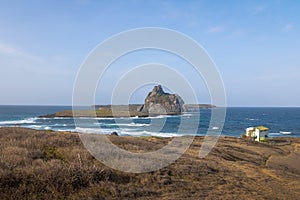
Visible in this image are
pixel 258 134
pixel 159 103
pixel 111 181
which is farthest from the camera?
pixel 159 103

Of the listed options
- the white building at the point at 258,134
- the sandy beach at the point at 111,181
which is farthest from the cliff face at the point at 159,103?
the sandy beach at the point at 111,181

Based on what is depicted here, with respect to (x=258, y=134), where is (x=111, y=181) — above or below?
above

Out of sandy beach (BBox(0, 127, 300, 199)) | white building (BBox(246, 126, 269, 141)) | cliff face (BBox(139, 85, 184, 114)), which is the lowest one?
white building (BBox(246, 126, 269, 141))

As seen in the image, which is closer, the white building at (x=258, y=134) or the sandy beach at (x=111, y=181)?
the sandy beach at (x=111, y=181)

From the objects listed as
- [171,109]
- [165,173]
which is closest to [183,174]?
[165,173]

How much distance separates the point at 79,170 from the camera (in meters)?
10.2

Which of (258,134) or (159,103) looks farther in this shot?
(159,103)

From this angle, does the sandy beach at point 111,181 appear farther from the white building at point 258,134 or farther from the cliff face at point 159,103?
the cliff face at point 159,103

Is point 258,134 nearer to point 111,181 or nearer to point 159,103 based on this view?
point 111,181

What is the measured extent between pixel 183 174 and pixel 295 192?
4.78 metres

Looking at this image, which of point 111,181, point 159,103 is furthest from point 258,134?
point 159,103

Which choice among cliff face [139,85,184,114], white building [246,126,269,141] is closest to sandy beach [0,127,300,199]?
white building [246,126,269,141]

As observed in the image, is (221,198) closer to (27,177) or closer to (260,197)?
(260,197)

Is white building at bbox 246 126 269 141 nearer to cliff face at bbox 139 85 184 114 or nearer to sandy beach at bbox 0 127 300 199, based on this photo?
sandy beach at bbox 0 127 300 199
